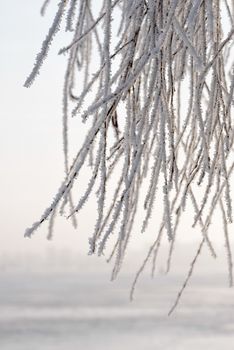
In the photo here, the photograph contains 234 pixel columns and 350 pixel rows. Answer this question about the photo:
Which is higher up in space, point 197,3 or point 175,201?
point 197,3

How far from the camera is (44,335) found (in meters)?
25.4

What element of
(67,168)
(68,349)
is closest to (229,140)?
(67,168)

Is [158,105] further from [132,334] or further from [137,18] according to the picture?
[132,334]

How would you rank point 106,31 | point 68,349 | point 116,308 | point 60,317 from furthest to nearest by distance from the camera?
point 116,308 → point 60,317 → point 68,349 → point 106,31

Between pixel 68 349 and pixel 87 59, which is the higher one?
pixel 87 59

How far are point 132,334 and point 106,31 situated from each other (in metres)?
24.8

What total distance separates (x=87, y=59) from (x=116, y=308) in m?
37.1

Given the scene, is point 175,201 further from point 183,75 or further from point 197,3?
point 197,3

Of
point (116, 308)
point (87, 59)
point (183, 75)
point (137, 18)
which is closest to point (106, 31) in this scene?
point (137, 18)

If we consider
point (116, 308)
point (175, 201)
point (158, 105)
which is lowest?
point (116, 308)

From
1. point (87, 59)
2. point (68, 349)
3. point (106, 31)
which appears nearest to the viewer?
point (106, 31)

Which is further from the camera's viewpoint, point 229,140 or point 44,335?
point 44,335

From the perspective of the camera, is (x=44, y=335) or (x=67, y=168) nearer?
(x=67, y=168)

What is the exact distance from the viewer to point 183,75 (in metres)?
1.26
